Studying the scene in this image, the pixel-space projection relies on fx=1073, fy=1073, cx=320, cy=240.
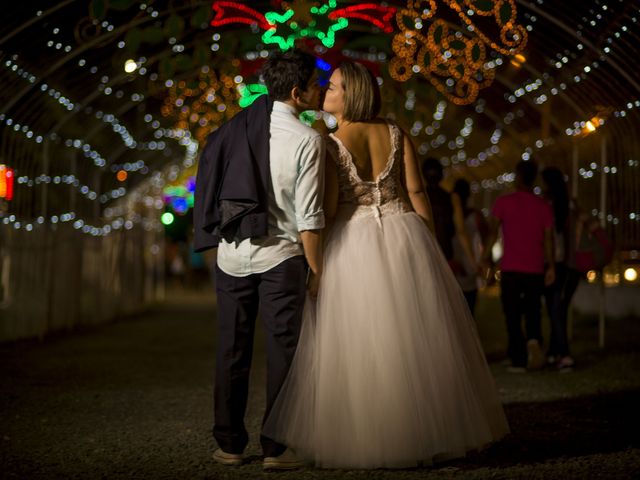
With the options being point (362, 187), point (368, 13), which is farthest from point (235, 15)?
point (362, 187)

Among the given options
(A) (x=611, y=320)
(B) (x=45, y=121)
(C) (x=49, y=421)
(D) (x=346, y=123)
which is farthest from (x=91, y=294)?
(D) (x=346, y=123)

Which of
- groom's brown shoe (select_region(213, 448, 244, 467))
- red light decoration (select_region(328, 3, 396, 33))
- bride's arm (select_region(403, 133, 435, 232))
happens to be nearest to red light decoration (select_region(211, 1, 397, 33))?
red light decoration (select_region(328, 3, 396, 33))

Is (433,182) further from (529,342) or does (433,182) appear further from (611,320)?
(611,320)

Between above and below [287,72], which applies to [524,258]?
below

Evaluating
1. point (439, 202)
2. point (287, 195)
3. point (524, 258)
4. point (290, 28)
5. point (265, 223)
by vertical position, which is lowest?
point (524, 258)

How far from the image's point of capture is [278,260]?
515cm

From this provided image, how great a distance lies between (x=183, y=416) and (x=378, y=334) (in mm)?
2389

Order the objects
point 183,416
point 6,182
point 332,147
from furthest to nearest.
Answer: point 6,182 → point 183,416 → point 332,147

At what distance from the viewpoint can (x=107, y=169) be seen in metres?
20.3

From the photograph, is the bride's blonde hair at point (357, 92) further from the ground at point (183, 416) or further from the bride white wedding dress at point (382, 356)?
the ground at point (183, 416)

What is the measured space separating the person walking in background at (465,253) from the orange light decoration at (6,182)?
5.10 meters

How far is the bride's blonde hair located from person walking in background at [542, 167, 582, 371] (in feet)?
16.3

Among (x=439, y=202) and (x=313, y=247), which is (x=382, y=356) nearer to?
(x=313, y=247)

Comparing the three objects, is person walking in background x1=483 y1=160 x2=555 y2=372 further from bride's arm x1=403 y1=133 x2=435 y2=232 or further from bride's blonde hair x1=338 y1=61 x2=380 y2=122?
bride's blonde hair x1=338 y1=61 x2=380 y2=122
